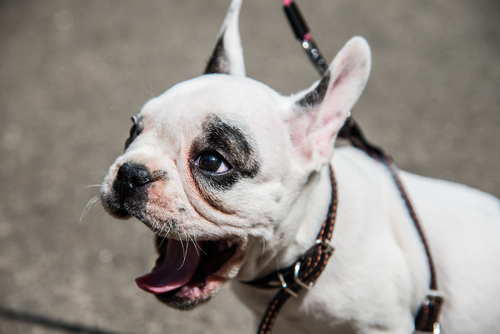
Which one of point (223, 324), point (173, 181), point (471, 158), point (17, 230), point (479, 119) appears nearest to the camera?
point (173, 181)

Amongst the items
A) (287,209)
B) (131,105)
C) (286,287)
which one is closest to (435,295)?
(286,287)

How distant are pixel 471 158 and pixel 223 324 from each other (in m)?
2.88

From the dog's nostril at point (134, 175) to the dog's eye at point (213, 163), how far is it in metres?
0.22

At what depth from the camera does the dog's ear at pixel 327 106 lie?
1.56 metres

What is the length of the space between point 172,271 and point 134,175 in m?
0.51

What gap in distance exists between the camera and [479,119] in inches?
163

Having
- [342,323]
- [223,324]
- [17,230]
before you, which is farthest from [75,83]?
[342,323]

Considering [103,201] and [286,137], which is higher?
[286,137]

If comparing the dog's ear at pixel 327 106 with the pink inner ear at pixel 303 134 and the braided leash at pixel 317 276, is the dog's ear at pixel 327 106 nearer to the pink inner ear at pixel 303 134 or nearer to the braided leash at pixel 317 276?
the pink inner ear at pixel 303 134

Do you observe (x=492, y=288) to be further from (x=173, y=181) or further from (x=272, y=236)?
(x=173, y=181)

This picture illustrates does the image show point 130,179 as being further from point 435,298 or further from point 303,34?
point 435,298

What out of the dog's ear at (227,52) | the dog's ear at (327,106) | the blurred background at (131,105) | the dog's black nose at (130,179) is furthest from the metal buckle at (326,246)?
the blurred background at (131,105)

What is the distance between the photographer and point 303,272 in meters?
1.67

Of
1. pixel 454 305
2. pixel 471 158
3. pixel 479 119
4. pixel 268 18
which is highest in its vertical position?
pixel 268 18
